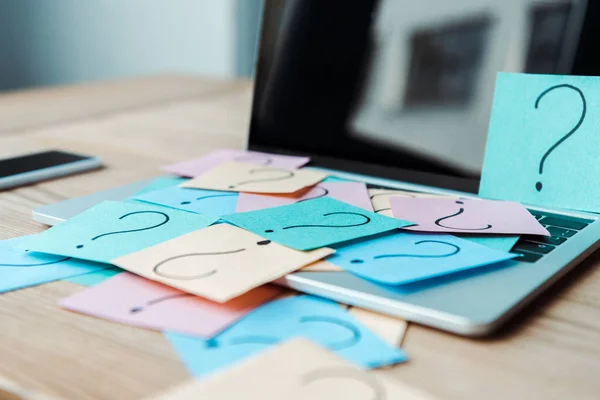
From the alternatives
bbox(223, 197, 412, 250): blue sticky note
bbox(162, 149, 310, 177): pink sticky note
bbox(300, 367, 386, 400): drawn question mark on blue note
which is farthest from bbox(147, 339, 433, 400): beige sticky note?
bbox(162, 149, 310, 177): pink sticky note

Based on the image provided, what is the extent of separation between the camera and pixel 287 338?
32cm

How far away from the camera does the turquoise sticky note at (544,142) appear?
1.73 ft

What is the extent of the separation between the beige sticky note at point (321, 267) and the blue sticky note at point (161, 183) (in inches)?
9.2

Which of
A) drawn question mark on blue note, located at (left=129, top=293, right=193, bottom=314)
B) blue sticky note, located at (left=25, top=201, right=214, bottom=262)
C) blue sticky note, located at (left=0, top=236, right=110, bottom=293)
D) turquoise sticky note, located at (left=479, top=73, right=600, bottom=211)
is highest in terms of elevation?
turquoise sticky note, located at (left=479, top=73, right=600, bottom=211)

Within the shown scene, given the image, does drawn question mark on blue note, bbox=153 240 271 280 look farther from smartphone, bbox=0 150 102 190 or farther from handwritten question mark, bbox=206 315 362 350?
smartphone, bbox=0 150 102 190

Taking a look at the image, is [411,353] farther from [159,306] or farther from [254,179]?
[254,179]

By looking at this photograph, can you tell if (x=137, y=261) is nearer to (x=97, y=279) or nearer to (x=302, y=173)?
(x=97, y=279)

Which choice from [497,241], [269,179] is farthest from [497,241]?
[269,179]

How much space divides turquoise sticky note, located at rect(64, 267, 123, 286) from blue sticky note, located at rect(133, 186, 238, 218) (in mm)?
97

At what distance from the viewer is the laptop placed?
1.85 feet

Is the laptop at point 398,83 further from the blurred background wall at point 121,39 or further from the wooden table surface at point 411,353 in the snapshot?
the blurred background wall at point 121,39

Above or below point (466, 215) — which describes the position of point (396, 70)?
above

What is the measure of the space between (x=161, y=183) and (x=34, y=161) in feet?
0.60

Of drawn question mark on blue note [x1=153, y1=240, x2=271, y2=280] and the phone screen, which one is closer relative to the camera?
drawn question mark on blue note [x1=153, y1=240, x2=271, y2=280]
